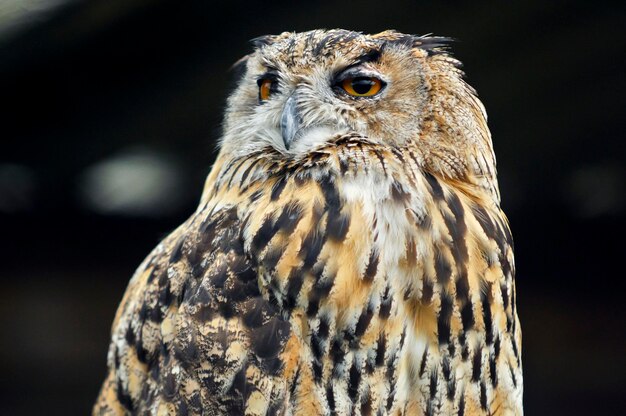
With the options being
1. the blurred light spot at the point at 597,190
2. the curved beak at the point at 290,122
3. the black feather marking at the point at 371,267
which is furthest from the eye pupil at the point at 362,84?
the blurred light spot at the point at 597,190

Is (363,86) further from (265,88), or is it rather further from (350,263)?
(350,263)

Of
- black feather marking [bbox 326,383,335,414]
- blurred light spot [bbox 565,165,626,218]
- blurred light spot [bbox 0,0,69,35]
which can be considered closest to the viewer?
black feather marking [bbox 326,383,335,414]

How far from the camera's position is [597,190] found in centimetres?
387

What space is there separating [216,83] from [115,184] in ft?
3.63

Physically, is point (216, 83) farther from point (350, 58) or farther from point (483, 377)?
point (483, 377)

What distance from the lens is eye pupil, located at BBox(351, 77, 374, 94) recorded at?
1705 mm

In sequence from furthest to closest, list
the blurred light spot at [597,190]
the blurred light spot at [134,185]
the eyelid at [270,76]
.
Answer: the blurred light spot at [597,190] < the blurred light spot at [134,185] < the eyelid at [270,76]

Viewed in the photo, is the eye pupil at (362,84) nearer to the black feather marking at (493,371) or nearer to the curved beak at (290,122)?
the curved beak at (290,122)

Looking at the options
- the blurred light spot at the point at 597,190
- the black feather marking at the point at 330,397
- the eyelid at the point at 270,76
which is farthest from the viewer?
the blurred light spot at the point at 597,190

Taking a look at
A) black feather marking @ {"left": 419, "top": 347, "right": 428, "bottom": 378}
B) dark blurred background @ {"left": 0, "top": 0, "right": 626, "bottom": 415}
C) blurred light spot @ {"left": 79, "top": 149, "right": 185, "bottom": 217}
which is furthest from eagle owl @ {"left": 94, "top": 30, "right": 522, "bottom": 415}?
blurred light spot @ {"left": 79, "top": 149, "right": 185, "bottom": 217}

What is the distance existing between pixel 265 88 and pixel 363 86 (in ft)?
0.90

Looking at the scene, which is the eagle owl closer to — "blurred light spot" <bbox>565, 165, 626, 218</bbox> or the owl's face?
the owl's face

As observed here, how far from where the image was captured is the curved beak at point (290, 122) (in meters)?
1.70

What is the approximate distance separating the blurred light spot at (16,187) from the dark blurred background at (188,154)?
1cm
